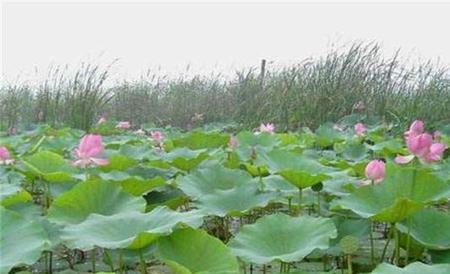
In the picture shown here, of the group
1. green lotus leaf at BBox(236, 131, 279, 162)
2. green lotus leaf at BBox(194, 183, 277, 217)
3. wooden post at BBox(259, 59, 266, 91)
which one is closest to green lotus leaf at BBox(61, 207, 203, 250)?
green lotus leaf at BBox(194, 183, 277, 217)

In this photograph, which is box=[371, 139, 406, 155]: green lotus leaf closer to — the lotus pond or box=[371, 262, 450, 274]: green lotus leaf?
the lotus pond

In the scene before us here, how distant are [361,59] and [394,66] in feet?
0.94

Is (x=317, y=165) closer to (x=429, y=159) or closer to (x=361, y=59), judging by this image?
(x=429, y=159)

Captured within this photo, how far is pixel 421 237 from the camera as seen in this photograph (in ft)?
4.54

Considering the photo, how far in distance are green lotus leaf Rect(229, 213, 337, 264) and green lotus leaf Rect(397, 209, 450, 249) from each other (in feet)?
0.82

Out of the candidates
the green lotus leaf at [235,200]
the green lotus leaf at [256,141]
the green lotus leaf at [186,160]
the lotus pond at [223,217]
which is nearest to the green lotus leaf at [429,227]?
the lotus pond at [223,217]

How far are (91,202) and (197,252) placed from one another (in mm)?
390

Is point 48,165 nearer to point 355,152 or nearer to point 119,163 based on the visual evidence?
point 119,163

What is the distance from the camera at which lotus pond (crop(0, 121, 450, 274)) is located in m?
1.14

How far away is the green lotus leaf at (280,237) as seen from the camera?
1.20 meters

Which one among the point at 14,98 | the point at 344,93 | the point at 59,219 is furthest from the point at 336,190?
the point at 14,98

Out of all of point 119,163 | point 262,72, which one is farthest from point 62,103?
point 119,163

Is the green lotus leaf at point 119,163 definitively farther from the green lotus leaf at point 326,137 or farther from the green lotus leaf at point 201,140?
the green lotus leaf at point 326,137

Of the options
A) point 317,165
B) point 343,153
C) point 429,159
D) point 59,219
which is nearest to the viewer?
point 59,219
